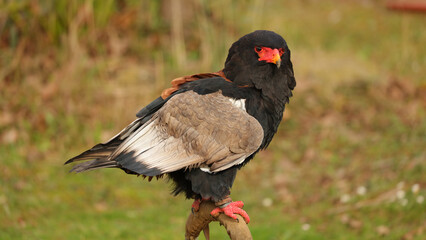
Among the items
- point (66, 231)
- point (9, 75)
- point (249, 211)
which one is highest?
point (9, 75)

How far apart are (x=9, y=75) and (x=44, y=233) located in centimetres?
299

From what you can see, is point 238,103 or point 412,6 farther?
point 412,6

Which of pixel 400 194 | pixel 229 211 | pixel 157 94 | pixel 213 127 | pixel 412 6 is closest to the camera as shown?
pixel 229 211

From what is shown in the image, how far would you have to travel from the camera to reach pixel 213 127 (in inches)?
123

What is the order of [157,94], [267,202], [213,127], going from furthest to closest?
[157,94]
[267,202]
[213,127]

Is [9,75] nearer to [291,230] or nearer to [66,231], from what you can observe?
[66,231]

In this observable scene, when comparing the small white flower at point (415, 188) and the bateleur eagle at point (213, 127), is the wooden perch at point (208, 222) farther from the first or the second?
the small white flower at point (415, 188)

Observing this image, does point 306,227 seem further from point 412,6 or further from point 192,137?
point 412,6

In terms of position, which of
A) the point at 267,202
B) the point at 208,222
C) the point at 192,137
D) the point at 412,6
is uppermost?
the point at 192,137

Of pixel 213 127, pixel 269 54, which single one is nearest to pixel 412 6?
pixel 269 54

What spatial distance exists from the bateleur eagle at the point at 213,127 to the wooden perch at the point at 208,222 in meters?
0.05

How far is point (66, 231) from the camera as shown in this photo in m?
5.29

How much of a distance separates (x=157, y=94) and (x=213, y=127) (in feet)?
15.7

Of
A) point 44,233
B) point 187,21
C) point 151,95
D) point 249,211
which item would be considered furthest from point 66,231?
point 187,21
